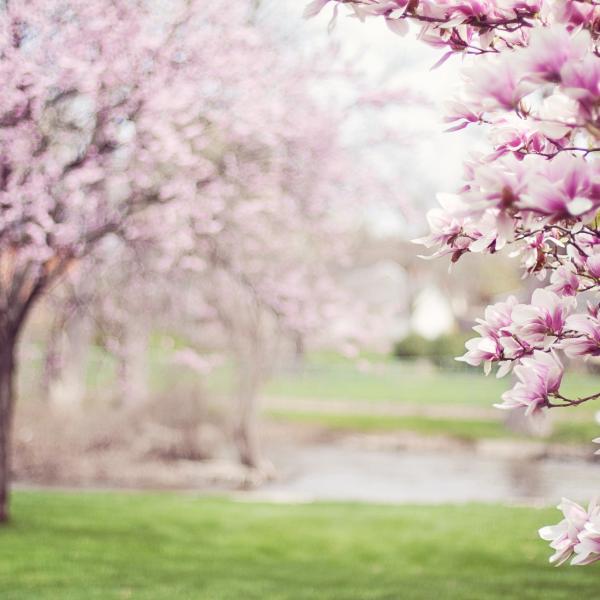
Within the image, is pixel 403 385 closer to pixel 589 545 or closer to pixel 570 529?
pixel 570 529

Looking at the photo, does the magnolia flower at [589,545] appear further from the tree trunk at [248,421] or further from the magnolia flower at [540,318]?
the tree trunk at [248,421]

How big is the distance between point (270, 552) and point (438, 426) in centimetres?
1525

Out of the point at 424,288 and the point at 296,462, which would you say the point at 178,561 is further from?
the point at 424,288

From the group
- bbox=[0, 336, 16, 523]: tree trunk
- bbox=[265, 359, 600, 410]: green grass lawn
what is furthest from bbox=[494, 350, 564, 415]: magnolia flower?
bbox=[265, 359, 600, 410]: green grass lawn

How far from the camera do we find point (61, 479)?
1464 centimetres

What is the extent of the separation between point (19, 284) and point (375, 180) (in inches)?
159

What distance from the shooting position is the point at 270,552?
8.07 m

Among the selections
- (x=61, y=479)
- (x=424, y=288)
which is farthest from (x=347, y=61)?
(x=424, y=288)

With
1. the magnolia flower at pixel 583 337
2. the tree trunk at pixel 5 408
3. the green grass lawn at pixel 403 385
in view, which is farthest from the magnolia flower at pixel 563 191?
the green grass lawn at pixel 403 385

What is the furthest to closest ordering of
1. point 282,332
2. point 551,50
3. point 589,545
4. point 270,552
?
1. point 282,332
2. point 270,552
3. point 589,545
4. point 551,50

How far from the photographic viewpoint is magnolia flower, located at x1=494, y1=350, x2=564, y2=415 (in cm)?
258

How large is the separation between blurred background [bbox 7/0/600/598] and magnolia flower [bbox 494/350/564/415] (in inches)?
28.0

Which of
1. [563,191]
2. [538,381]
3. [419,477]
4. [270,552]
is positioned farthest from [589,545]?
[419,477]

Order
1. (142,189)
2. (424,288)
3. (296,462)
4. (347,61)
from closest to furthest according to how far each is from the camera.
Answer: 1. (142,189)
2. (347,61)
3. (296,462)
4. (424,288)
